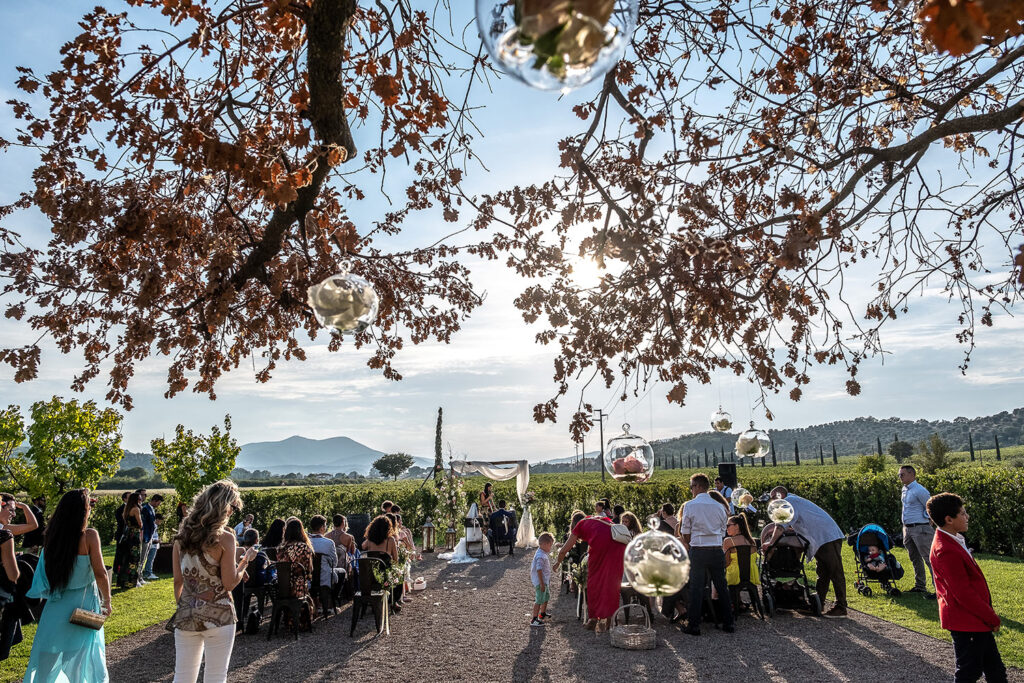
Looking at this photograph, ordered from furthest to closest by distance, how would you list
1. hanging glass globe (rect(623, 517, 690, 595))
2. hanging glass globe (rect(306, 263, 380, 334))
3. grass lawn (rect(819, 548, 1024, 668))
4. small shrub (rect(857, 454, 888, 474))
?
small shrub (rect(857, 454, 888, 474)) < grass lawn (rect(819, 548, 1024, 668)) < hanging glass globe (rect(623, 517, 690, 595)) < hanging glass globe (rect(306, 263, 380, 334))

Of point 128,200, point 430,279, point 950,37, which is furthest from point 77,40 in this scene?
point 950,37

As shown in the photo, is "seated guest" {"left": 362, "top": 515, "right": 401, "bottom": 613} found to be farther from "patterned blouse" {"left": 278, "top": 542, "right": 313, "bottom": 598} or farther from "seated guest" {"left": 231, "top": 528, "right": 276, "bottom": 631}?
"seated guest" {"left": 231, "top": 528, "right": 276, "bottom": 631}

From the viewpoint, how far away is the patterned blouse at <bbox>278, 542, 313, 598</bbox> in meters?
8.20

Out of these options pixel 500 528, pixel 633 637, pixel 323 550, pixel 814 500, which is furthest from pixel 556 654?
pixel 814 500

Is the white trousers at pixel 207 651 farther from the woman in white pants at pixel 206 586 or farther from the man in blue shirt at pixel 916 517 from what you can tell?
the man in blue shirt at pixel 916 517

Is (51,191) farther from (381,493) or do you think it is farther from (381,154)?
(381,493)

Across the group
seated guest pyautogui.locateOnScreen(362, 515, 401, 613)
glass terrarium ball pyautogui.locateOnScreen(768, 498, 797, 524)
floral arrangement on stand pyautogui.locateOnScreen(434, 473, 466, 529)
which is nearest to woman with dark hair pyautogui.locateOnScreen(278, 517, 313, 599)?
seated guest pyautogui.locateOnScreen(362, 515, 401, 613)

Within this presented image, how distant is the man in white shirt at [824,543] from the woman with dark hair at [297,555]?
668cm

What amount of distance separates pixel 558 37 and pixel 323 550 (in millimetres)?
9422

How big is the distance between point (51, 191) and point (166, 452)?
16.9 meters

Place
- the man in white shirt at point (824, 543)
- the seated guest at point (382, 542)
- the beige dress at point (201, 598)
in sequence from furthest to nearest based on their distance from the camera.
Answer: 1. the seated guest at point (382, 542)
2. the man in white shirt at point (824, 543)
3. the beige dress at point (201, 598)

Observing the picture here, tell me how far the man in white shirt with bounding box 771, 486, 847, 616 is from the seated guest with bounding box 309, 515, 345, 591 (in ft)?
22.2

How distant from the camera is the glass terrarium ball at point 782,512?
27.1 ft

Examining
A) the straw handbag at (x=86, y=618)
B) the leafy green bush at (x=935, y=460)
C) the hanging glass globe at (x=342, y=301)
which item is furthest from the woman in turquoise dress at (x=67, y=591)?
the leafy green bush at (x=935, y=460)
